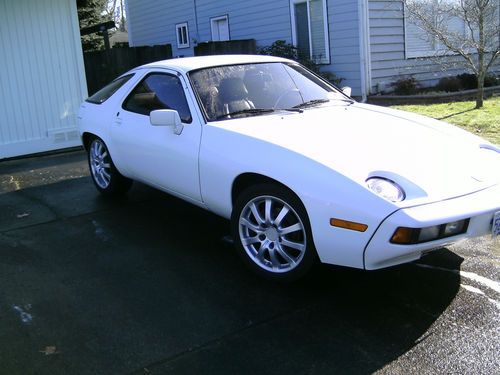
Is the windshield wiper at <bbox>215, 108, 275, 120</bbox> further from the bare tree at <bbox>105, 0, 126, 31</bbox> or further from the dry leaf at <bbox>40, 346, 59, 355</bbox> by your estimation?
the bare tree at <bbox>105, 0, 126, 31</bbox>

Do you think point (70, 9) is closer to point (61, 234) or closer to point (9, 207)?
point (9, 207)

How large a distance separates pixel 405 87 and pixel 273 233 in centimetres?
1045

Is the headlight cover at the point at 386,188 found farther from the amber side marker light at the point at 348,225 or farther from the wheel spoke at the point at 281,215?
the wheel spoke at the point at 281,215

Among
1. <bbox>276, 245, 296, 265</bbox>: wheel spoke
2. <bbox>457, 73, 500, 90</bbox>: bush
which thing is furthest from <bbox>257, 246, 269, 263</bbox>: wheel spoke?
<bbox>457, 73, 500, 90</bbox>: bush

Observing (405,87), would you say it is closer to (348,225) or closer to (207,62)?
(207,62)

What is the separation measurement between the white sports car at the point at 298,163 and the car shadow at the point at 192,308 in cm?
36

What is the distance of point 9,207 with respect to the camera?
630cm

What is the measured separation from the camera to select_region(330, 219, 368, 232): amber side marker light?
Answer: 325 cm

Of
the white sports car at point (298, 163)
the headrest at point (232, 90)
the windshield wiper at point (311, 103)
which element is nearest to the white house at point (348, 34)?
the white sports car at point (298, 163)

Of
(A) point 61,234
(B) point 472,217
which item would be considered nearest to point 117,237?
(A) point 61,234

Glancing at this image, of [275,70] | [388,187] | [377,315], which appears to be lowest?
[377,315]

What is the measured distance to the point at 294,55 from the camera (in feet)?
45.9

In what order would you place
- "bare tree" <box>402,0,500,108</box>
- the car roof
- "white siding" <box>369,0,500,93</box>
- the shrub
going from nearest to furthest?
the car roof < "bare tree" <box>402,0,500,108</box> < "white siding" <box>369,0,500,93</box> < the shrub

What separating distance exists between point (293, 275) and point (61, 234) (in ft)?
8.47
